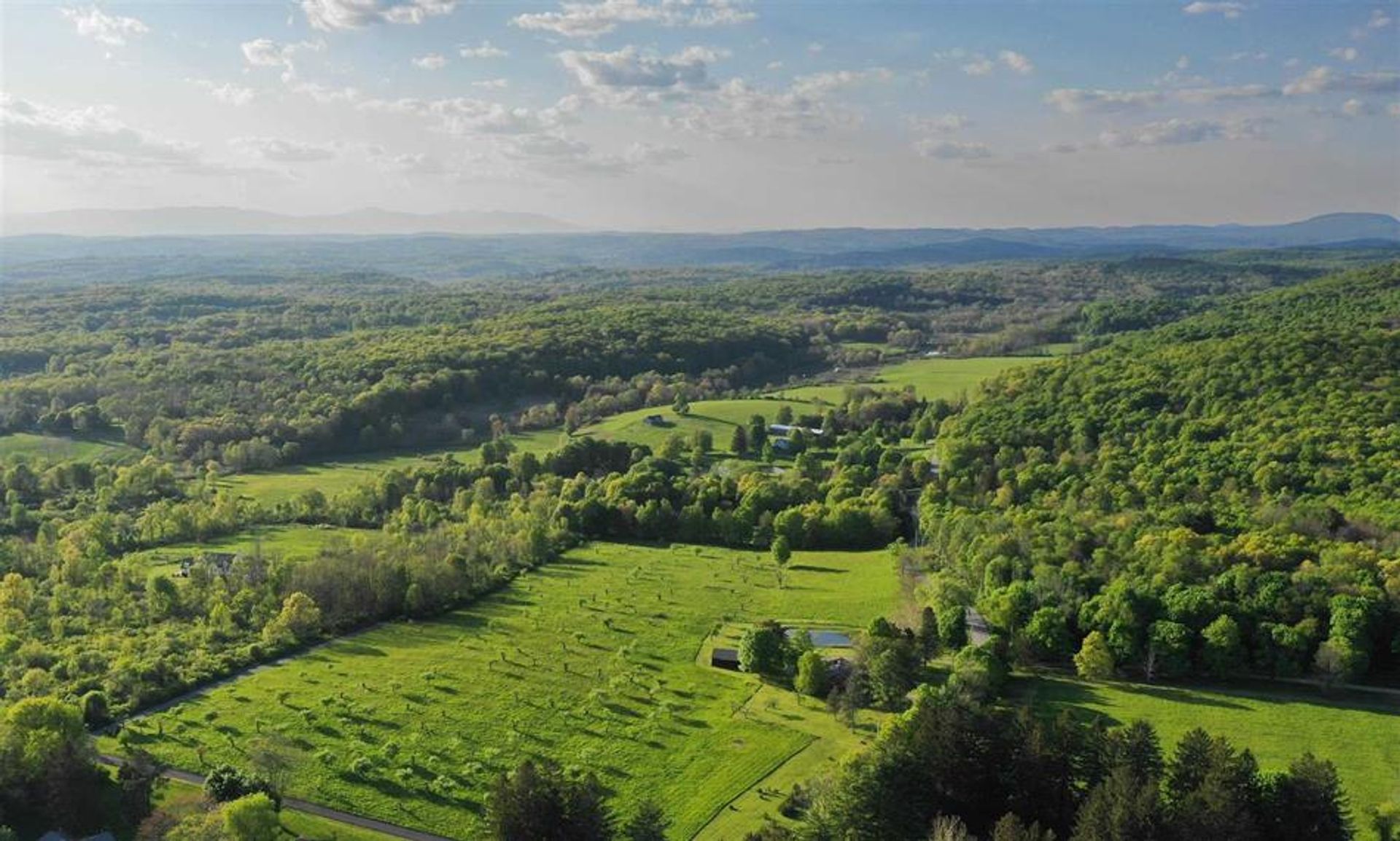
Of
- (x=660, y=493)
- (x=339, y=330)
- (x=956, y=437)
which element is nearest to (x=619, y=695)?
(x=660, y=493)

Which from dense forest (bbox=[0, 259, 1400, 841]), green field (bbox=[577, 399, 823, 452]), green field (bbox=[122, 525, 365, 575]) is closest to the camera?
dense forest (bbox=[0, 259, 1400, 841])

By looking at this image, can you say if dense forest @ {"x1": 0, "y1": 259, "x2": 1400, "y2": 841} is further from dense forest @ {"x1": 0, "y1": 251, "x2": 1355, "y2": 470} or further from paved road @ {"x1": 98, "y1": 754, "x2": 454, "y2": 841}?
paved road @ {"x1": 98, "y1": 754, "x2": 454, "y2": 841}

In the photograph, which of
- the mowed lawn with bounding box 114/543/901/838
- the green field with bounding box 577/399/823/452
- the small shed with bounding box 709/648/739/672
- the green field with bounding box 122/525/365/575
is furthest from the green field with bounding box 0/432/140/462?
the small shed with bounding box 709/648/739/672

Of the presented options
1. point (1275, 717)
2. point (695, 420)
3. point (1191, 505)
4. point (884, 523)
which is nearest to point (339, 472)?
point (695, 420)

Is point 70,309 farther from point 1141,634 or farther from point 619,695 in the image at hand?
point 1141,634

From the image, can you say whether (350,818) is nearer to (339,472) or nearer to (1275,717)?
(1275,717)
